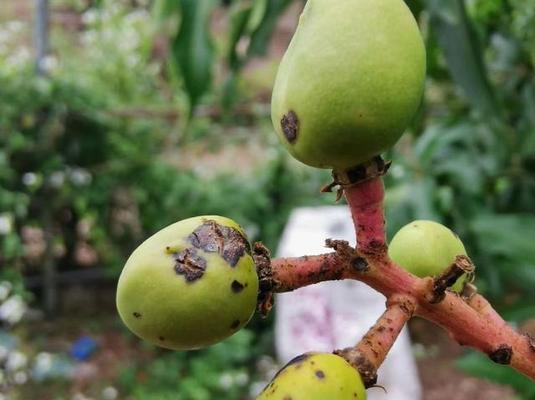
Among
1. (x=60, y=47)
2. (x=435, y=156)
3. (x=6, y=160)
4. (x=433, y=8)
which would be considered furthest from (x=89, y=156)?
(x=433, y=8)

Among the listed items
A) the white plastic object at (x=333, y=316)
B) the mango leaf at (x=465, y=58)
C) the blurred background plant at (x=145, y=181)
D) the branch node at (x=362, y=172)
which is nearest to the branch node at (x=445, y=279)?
the branch node at (x=362, y=172)

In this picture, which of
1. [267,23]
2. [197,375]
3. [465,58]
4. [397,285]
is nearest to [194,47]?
[267,23]

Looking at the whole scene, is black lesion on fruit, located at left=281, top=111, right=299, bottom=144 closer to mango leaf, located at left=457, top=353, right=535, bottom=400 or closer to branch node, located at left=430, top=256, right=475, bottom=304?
branch node, located at left=430, top=256, right=475, bottom=304

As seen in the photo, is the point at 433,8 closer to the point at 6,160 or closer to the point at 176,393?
the point at 176,393

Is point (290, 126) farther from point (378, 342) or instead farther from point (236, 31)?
point (236, 31)

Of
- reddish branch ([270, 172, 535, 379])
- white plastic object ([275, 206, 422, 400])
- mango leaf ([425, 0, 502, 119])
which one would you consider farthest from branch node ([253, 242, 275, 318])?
white plastic object ([275, 206, 422, 400])

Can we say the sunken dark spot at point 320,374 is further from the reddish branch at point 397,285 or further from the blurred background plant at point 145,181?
the blurred background plant at point 145,181
